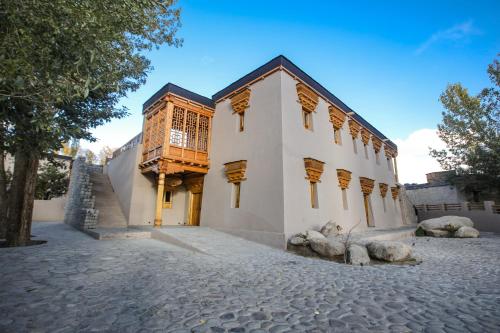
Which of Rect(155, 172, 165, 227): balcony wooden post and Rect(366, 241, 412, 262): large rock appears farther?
Rect(155, 172, 165, 227): balcony wooden post

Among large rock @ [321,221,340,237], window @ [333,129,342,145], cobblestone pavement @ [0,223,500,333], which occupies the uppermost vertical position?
window @ [333,129,342,145]

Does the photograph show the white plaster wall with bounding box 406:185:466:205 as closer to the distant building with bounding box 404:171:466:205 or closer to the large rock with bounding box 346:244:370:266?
the distant building with bounding box 404:171:466:205

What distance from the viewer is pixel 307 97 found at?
1035 centimetres

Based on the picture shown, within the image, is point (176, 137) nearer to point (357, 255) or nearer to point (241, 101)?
point (241, 101)

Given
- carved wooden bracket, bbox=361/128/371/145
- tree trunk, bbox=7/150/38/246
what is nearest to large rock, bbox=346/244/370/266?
tree trunk, bbox=7/150/38/246

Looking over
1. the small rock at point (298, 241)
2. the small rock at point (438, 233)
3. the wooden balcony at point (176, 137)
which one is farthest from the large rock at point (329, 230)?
the small rock at point (438, 233)

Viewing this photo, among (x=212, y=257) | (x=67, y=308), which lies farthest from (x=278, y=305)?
(x=212, y=257)

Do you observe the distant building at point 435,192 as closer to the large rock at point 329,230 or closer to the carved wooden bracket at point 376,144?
the carved wooden bracket at point 376,144

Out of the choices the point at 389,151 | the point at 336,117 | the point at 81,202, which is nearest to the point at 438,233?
the point at 336,117

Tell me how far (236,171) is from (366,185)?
26.7ft

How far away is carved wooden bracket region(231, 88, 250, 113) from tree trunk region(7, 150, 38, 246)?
7.26 metres

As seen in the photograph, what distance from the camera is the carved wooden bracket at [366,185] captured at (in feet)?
43.0

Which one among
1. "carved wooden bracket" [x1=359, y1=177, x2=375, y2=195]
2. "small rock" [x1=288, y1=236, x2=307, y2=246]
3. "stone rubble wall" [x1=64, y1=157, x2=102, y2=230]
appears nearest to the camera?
"small rock" [x1=288, y1=236, x2=307, y2=246]

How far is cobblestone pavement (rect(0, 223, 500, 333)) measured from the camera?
8.36 ft
